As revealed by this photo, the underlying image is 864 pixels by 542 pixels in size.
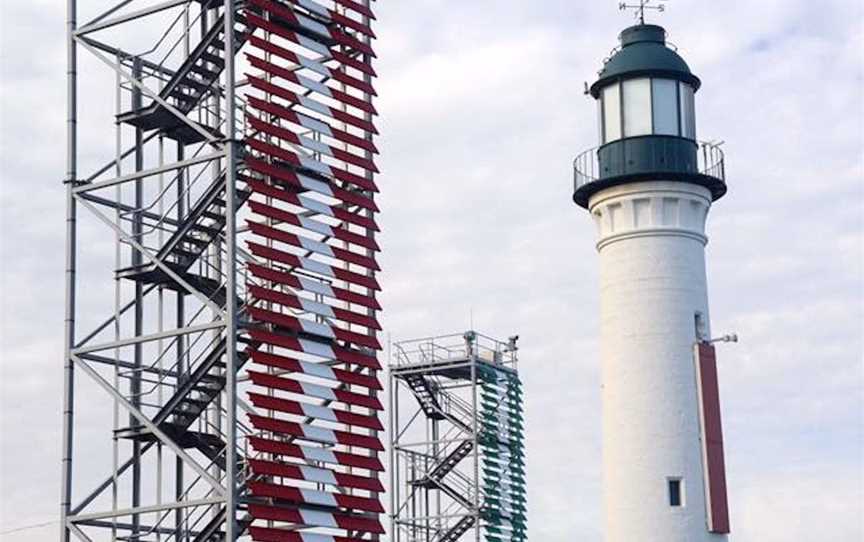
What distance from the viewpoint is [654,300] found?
65.0m

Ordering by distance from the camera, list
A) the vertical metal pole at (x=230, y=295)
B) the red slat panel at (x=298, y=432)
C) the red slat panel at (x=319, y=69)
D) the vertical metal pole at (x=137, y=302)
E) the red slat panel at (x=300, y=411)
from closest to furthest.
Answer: the vertical metal pole at (x=230, y=295)
the red slat panel at (x=298, y=432)
the red slat panel at (x=300, y=411)
the vertical metal pole at (x=137, y=302)
the red slat panel at (x=319, y=69)

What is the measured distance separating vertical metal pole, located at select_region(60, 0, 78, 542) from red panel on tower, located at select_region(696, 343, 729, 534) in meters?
22.6

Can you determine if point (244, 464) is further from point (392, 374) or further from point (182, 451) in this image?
point (392, 374)

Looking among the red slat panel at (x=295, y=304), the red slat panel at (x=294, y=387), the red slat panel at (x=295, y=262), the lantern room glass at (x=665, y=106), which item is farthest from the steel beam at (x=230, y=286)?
the lantern room glass at (x=665, y=106)

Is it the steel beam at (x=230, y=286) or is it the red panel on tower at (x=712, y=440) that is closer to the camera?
the steel beam at (x=230, y=286)

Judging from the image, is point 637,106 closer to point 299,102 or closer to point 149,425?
point 299,102

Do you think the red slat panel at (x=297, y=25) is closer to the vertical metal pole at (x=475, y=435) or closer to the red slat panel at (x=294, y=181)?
the red slat panel at (x=294, y=181)

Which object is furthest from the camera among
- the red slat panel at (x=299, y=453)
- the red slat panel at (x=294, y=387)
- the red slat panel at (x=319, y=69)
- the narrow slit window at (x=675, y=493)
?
the narrow slit window at (x=675, y=493)

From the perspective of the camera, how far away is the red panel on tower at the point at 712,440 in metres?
63.9

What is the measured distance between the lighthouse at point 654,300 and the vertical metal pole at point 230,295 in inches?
768

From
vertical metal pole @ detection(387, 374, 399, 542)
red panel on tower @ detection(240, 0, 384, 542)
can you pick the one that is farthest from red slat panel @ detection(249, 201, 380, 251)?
vertical metal pole @ detection(387, 374, 399, 542)

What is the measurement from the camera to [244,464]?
49438mm

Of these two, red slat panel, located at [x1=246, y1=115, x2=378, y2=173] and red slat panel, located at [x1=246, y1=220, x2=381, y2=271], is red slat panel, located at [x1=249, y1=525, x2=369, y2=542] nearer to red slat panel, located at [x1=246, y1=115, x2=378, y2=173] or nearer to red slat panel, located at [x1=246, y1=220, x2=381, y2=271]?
red slat panel, located at [x1=246, y1=220, x2=381, y2=271]

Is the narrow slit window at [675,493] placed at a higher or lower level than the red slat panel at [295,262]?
lower
